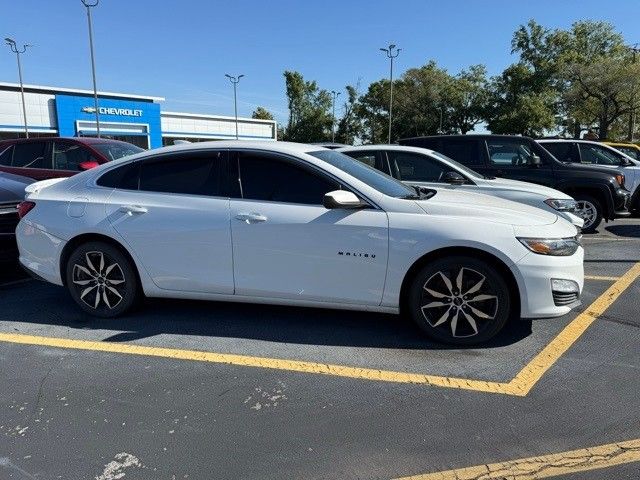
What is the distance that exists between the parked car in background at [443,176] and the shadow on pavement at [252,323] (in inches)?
117

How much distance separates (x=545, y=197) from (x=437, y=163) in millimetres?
1518

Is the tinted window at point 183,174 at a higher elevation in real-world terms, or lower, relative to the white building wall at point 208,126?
lower

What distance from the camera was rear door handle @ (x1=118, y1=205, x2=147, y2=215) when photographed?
4.29m

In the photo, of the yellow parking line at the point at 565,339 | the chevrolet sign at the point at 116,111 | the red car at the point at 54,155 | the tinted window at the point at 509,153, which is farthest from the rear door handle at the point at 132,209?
the chevrolet sign at the point at 116,111

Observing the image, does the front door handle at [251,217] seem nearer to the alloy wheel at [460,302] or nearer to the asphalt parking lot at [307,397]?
the asphalt parking lot at [307,397]

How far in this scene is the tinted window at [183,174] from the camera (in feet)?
14.1

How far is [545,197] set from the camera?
7004mm

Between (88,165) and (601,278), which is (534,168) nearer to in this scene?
(601,278)

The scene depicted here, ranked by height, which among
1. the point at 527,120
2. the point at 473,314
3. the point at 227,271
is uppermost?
the point at 527,120

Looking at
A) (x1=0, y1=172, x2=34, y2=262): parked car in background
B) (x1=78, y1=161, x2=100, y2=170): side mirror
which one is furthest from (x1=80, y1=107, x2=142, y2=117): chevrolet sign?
(x1=0, y1=172, x2=34, y2=262): parked car in background

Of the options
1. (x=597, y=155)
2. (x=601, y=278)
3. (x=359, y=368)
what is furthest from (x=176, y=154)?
(x=597, y=155)

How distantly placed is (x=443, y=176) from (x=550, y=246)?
3.59 m

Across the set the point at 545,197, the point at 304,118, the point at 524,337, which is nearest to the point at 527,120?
the point at 304,118

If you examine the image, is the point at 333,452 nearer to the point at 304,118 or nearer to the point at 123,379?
the point at 123,379
